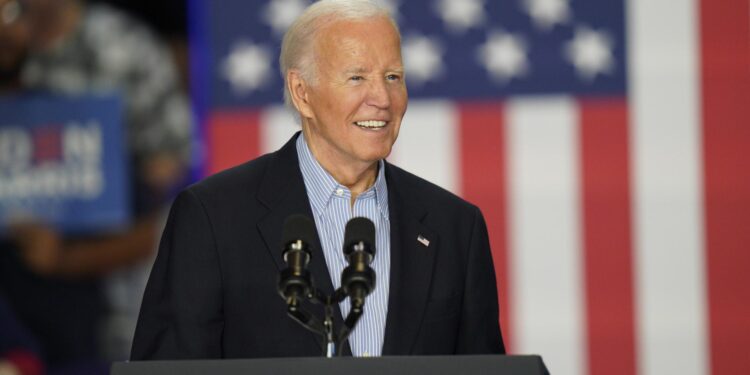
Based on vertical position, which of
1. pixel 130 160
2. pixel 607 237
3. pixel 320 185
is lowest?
pixel 607 237

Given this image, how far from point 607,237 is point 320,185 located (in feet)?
7.93

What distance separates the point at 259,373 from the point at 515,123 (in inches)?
117

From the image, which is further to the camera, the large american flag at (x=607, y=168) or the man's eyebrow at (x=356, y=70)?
the large american flag at (x=607, y=168)

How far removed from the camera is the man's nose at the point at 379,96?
2.23 metres

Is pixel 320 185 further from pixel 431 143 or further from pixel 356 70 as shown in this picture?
pixel 431 143

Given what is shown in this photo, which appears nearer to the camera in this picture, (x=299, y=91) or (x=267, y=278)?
(x=267, y=278)

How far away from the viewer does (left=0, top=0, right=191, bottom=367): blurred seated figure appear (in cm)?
455

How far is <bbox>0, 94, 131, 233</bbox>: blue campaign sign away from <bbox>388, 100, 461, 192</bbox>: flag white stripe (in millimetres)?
1072

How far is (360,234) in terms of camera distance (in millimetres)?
1792

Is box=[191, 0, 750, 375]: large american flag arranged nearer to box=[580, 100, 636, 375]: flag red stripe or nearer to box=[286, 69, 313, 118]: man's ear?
box=[580, 100, 636, 375]: flag red stripe

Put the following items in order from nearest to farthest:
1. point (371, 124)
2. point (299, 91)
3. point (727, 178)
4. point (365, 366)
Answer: point (365, 366), point (371, 124), point (299, 91), point (727, 178)

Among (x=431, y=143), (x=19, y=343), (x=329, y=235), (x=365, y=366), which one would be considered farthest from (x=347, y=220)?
(x=19, y=343)

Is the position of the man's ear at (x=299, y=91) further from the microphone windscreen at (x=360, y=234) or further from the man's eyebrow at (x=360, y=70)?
the microphone windscreen at (x=360, y=234)

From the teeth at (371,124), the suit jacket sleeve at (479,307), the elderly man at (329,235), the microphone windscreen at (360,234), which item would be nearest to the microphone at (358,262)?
the microphone windscreen at (360,234)
